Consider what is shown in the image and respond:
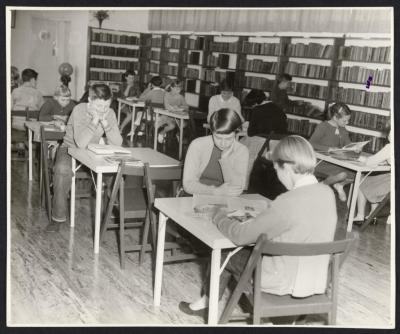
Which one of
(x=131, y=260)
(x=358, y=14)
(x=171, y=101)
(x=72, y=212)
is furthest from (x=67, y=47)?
(x=131, y=260)

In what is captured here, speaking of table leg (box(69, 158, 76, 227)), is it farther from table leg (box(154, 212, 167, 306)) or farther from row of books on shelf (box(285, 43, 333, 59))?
row of books on shelf (box(285, 43, 333, 59))

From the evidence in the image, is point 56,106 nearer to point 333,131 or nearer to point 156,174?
point 156,174

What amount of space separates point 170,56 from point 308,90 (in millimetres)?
4328

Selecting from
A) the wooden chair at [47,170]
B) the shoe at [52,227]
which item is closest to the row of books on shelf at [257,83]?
the wooden chair at [47,170]

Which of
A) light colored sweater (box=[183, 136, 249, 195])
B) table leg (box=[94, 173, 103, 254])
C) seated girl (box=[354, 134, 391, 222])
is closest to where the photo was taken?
light colored sweater (box=[183, 136, 249, 195])

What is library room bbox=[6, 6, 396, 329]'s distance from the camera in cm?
213

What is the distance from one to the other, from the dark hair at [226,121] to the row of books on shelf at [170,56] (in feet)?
27.1

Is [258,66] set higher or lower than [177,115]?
higher

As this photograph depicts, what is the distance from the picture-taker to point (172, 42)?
1123cm

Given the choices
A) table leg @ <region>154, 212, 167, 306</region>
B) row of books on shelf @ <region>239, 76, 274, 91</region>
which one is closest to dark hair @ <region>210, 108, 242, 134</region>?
table leg @ <region>154, 212, 167, 306</region>

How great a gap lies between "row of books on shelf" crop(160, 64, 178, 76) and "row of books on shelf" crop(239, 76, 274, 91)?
2.34m

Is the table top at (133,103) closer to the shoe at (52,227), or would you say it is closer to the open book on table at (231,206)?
the shoe at (52,227)

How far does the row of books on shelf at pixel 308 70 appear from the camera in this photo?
777 centimetres

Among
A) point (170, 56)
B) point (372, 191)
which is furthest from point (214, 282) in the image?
point (170, 56)
